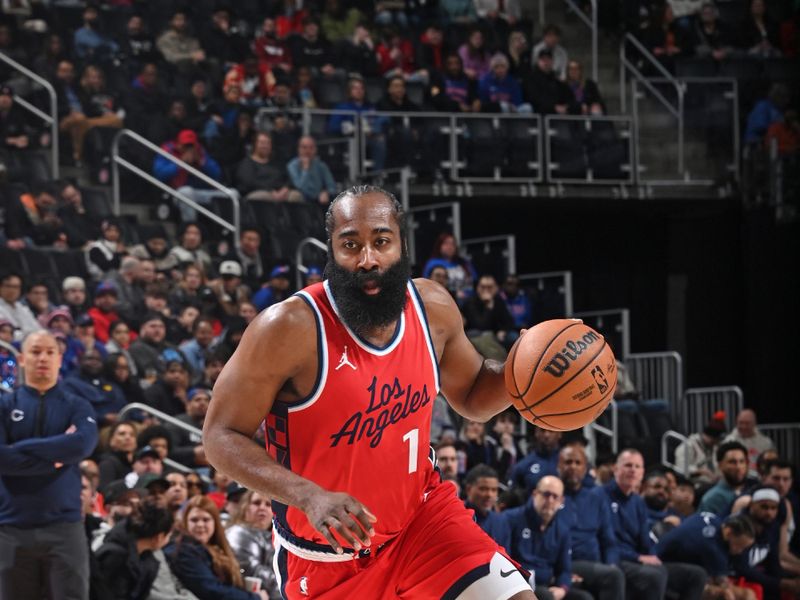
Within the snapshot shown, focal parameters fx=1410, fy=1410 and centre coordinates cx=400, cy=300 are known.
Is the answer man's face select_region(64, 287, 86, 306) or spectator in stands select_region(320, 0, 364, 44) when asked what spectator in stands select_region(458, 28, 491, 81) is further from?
man's face select_region(64, 287, 86, 306)

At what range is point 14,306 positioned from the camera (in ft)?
38.1

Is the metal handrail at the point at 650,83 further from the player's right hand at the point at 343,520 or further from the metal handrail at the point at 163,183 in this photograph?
the player's right hand at the point at 343,520

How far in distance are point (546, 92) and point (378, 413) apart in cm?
1253

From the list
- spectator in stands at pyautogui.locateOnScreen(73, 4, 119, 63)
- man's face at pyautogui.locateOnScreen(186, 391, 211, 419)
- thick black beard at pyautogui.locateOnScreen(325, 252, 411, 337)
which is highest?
spectator in stands at pyautogui.locateOnScreen(73, 4, 119, 63)

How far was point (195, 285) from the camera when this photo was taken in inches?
516

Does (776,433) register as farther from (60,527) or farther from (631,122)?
(60,527)

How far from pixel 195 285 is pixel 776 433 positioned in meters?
7.35

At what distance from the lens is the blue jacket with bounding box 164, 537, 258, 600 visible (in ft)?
28.8

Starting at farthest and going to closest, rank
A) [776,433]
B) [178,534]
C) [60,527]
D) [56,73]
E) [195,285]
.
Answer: [776,433], [56,73], [195,285], [178,534], [60,527]

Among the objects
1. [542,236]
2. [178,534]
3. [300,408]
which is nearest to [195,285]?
[178,534]

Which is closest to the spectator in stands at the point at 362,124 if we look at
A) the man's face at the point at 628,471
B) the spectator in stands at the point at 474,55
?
the spectator in stands at the point at 474,55

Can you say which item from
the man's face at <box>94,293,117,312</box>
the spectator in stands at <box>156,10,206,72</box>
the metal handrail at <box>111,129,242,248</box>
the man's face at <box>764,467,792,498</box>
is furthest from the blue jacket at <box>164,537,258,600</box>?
the spectator in stands at <box>156,10,206,72</box>

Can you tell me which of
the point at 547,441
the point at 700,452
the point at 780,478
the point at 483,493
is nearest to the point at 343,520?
the point at 483,493

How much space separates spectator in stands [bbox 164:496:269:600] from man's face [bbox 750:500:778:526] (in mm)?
4430
